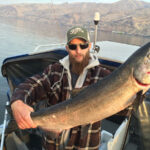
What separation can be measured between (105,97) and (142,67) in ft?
2.13

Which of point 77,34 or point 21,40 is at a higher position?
point 77,34

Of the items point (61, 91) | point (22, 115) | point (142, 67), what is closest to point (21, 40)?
point (61, 91)

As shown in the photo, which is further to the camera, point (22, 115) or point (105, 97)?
point (22, 115)

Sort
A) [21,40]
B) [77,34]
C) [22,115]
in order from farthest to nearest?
[21,40]
[77,34]
[22,115]

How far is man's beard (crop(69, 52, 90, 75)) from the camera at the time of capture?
11.0ft

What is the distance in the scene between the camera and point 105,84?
2674 mm

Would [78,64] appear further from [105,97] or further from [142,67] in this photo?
[142,67]

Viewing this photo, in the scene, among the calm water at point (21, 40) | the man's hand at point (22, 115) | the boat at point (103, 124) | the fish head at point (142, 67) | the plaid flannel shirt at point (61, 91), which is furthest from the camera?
the calm water at point (21, 40)

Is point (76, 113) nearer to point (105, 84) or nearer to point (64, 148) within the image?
point (105, 84)

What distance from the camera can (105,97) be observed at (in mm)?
2635

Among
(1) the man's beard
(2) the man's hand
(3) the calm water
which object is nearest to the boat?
(2) the man's hand

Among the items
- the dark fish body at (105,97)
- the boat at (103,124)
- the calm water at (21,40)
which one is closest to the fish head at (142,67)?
the dark fish body at (105,97)

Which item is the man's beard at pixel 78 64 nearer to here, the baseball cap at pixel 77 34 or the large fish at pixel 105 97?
the baseball cap at pixel 77 34

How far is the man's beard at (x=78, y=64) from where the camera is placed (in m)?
3.34
